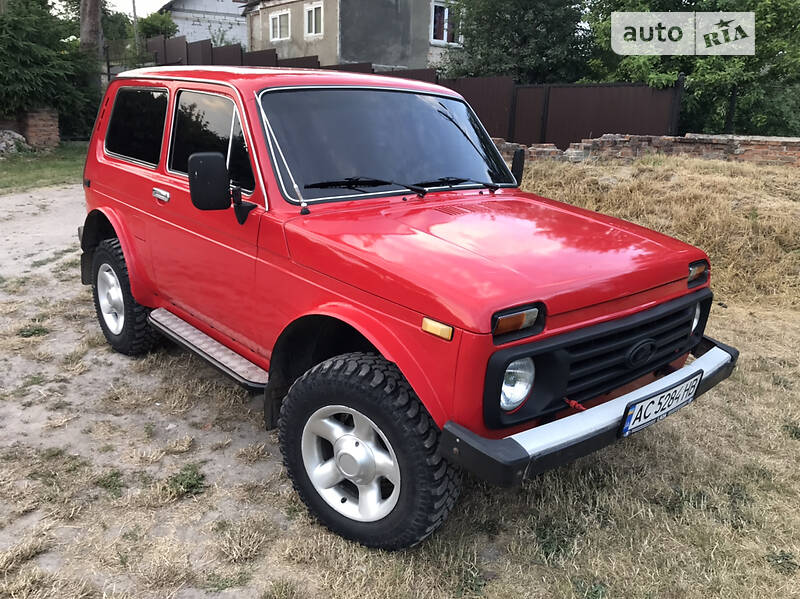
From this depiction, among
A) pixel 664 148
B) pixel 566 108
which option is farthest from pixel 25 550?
pixel 566 108

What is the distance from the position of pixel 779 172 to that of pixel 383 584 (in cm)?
952

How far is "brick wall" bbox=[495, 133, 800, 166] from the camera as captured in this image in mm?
10945

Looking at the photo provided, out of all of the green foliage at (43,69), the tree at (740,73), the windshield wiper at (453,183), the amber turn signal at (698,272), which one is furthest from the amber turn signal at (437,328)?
the green foliage at (43,69)

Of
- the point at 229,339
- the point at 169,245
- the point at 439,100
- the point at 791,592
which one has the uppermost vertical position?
the point at 439,100

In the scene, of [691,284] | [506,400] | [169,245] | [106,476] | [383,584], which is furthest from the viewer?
[169,245]

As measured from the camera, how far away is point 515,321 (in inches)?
90.7

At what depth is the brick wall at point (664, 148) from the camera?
10.9m

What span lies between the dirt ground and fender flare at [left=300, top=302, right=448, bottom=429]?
797 mm

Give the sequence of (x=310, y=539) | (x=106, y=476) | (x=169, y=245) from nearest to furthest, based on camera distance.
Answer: (x=310, y=539)
(x=106, y=476)
(x=169, y=245)

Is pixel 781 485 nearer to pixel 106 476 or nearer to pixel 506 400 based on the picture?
pixel 506 400

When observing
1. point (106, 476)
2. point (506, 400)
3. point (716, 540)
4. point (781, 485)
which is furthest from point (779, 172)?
point (106, 476)

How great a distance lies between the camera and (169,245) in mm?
3920

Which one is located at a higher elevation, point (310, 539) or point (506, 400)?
point (506, 400)

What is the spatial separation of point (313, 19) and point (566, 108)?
20242 mm
